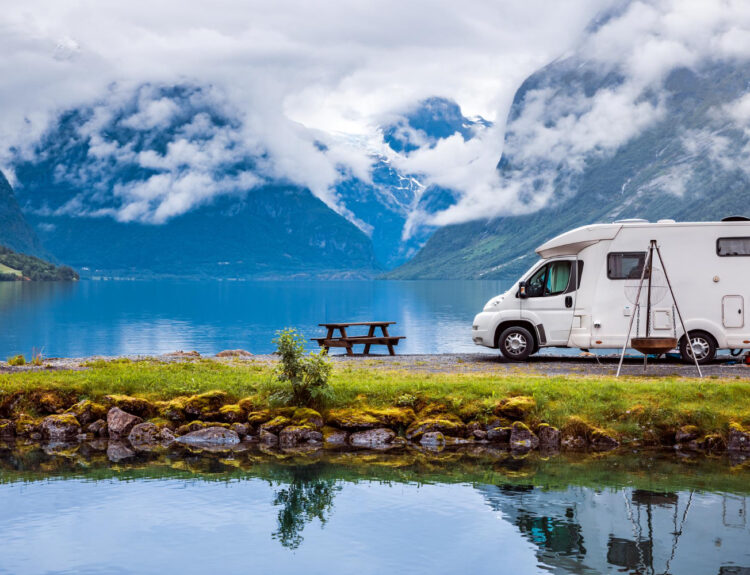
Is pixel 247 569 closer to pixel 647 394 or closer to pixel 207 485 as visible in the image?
pixel 207 485

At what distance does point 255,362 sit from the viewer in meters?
28.9

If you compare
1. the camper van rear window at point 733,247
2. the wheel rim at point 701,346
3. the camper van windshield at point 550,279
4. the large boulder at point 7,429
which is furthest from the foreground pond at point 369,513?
the camper van rear window at point 733,247

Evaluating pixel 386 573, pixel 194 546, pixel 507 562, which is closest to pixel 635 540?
pixel 507 562

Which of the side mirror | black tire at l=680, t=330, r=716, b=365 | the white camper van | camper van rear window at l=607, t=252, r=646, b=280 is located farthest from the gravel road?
camper van rear window at l=607, t=252, r=646, b=280

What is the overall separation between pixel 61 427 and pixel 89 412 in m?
0.77

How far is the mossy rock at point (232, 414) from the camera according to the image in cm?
2152

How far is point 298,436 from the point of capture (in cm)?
2078

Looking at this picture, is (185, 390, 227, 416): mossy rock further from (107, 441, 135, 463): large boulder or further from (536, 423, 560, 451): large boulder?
(536, 423, 560, 451): large boulder

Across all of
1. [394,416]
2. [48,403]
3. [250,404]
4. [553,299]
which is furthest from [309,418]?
[553,299]

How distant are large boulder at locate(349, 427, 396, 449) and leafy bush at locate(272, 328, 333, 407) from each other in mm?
1352

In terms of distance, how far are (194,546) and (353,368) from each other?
44.0 feet

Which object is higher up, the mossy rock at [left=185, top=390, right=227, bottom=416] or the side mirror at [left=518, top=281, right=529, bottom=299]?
the side mirror at [left=518, top=281, right=529, bottom=299]

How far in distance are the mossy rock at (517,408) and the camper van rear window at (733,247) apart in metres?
10.3

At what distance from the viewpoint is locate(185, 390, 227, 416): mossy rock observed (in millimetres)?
21734
